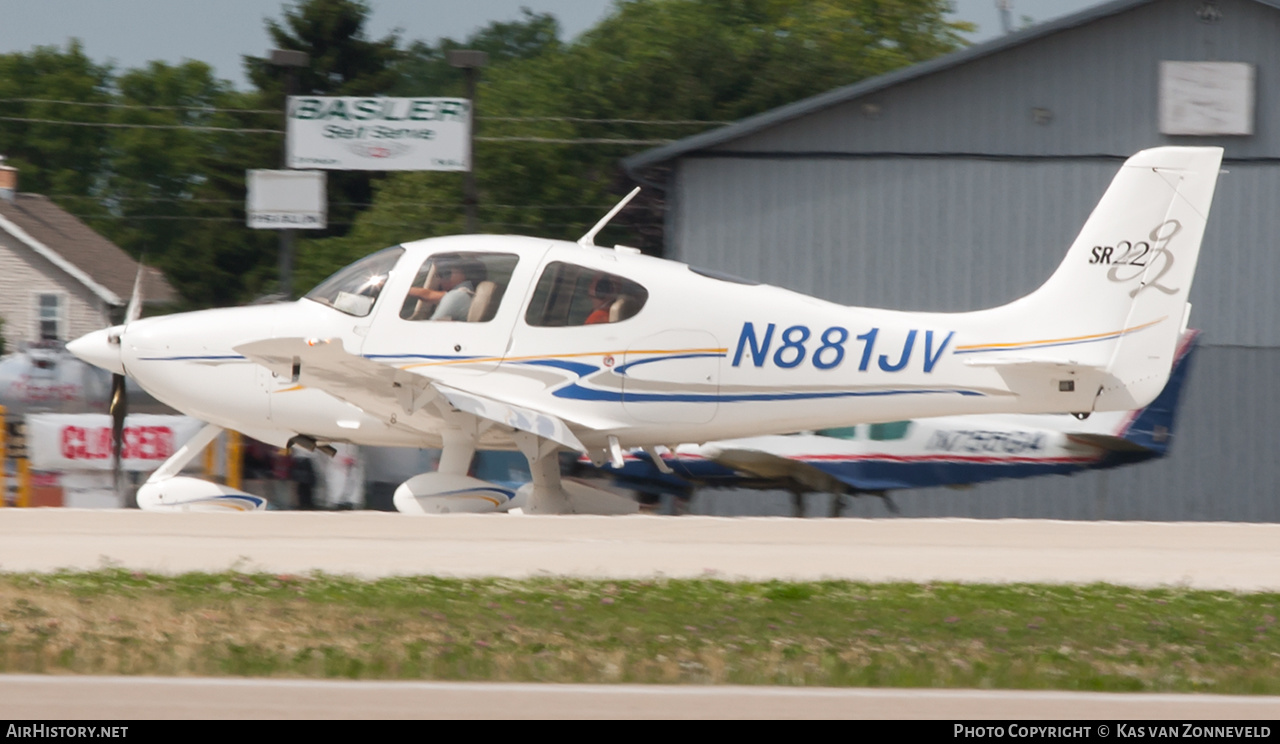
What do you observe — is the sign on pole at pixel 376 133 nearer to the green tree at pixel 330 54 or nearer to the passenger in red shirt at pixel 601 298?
the passenger in red shirt at pixel 601 298

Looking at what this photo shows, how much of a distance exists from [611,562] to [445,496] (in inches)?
116

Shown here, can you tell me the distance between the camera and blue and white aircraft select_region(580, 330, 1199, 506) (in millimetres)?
14984

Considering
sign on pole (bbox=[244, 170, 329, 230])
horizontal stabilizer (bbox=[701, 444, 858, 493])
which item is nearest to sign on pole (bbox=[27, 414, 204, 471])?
sign on pole (bbox=[244, 170, 329, 230])

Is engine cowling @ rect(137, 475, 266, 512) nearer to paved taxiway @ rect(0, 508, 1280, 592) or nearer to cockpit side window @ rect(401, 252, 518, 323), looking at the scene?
paved taxiway @ rect(0, 508, 1280, 592)

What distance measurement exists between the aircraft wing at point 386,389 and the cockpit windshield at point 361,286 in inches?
30.5

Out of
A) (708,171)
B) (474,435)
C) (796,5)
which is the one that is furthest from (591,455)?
(796,5)

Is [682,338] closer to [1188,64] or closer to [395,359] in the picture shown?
[395,359]

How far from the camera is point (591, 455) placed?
42.0 ft

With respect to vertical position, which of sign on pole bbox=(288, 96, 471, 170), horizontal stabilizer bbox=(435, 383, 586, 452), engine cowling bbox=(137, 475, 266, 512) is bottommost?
engine cowling bbox=(137, 475, 266, 512)

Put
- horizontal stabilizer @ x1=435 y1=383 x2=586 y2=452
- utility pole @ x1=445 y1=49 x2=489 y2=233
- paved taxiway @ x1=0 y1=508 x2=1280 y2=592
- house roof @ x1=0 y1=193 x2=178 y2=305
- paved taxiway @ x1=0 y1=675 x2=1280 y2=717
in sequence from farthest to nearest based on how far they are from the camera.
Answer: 1. house roof @ x1=0 y1=193 x2=178 y2=305
2. utility pole @ x1=445 y1=49 x2=489 y2=233
3. horizontal stabilizer @ x1=435 y1=383 x2=586 y2=452
4. paved taxiway @ x1=0 y1=508 x2=1280 y2=592
5. paved taxiway @ x1=0 y1=675 x2=1280 y2=717

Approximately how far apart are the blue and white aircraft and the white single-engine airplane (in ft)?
8.91

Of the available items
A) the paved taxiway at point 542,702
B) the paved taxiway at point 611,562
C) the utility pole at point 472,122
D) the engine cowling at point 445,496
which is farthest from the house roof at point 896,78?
the paved taxiway at point 542,702

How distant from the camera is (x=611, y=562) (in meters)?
9.58

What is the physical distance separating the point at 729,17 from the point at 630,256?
50.2m
